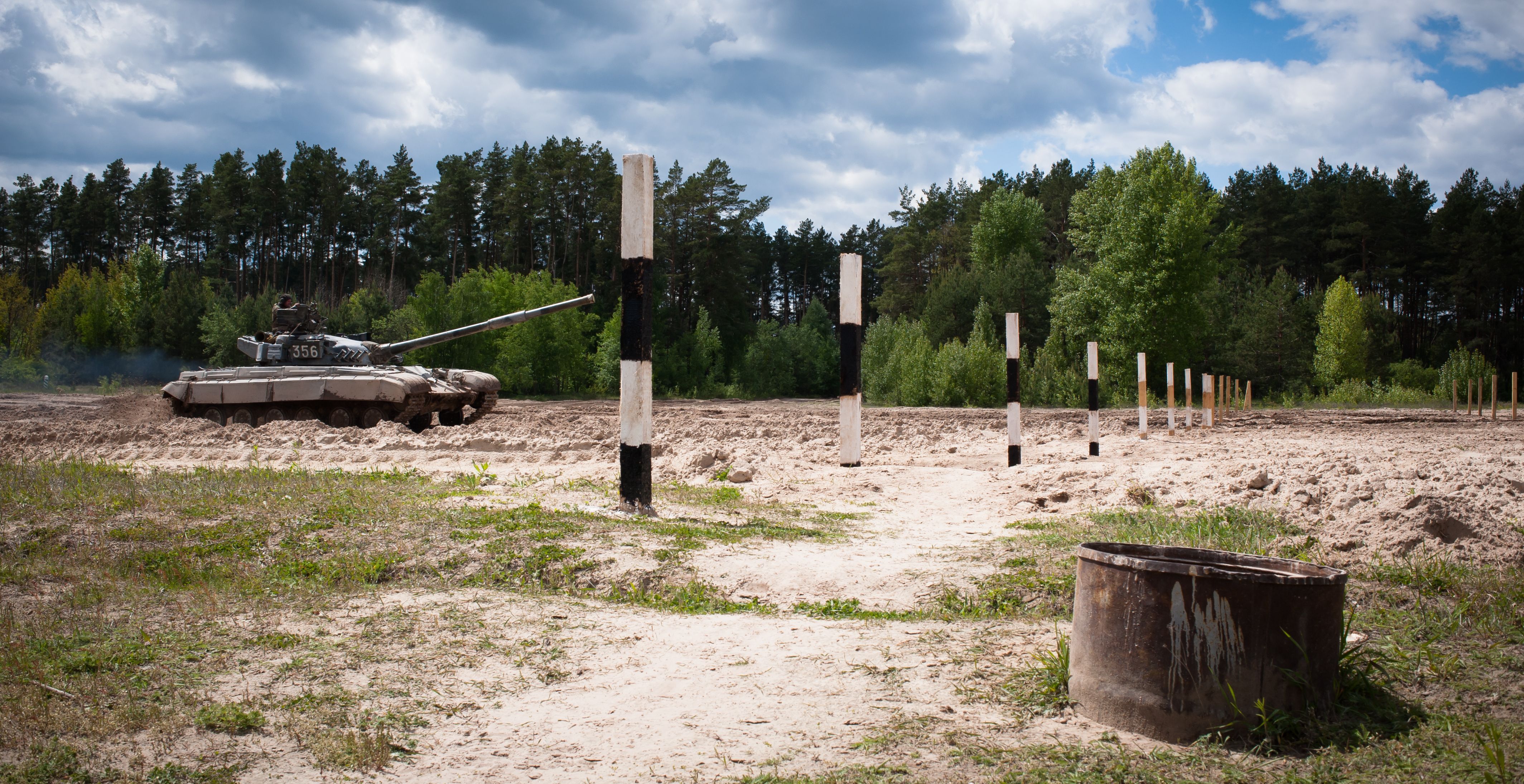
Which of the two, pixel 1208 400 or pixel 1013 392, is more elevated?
pixel 1013 392

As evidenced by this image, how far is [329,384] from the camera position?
60.0 feet

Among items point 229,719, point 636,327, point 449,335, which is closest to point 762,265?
point 449,335

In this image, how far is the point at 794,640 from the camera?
4.35 metres

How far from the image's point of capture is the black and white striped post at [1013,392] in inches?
475

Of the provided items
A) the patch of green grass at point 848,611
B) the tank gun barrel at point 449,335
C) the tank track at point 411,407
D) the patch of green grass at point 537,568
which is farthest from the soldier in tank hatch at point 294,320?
the patch of green grass at point 848,611

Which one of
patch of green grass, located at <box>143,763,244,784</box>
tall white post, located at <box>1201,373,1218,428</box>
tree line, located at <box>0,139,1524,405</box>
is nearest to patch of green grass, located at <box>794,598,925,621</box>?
patch of green grass, located at <box>143,763,244,784</box>

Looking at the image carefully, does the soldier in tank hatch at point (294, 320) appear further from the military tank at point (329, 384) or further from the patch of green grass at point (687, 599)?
the patch of green grass at point (687, 599)

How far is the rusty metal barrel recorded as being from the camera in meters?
3.19

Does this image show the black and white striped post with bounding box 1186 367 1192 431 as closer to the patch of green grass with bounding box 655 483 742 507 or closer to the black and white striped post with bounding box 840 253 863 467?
the black and white striped post with bounding box 840 253 863 467

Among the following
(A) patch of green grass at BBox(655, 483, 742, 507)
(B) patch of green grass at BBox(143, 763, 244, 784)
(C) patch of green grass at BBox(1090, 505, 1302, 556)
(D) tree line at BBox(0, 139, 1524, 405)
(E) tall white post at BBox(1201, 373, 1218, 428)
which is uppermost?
(D) tree line at BBox(0, 139, 1524, 405)

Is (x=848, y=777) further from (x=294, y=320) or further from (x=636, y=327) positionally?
(x=294, y=320)

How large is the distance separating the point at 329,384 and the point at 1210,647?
59.6 feet

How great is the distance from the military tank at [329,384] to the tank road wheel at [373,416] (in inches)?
0.6

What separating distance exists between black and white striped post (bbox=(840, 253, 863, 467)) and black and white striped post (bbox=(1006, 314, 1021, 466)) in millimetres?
2519
